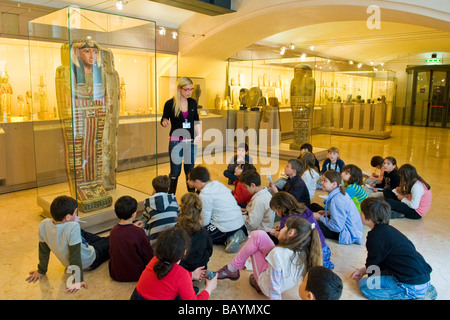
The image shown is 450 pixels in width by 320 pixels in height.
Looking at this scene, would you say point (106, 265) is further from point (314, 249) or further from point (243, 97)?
point (243, 97)

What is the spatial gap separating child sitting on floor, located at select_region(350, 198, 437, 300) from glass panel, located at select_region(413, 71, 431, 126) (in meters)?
15.6

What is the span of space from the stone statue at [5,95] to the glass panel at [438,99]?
634 inches

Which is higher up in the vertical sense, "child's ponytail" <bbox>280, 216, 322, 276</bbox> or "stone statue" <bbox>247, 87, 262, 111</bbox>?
"stone statue" <bbox>247, 87, 262, 111</bbox>

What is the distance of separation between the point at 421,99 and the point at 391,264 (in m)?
16.0

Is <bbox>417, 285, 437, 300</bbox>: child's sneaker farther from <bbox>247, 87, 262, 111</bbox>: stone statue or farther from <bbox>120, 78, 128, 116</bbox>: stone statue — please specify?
<bbox>247, 87, 262, 111</bbox>: stone statue

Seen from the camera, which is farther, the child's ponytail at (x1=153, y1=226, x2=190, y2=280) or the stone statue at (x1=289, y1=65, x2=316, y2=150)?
the stone statue at (x1=289, y1=65, x2=316, y2=150)

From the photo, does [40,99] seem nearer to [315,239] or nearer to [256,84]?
[315,239]

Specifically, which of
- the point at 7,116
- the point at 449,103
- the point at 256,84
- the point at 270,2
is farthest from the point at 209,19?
the point at 449,103

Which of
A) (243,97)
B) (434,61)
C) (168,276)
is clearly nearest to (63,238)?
(168,276)

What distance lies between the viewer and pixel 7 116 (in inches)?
225

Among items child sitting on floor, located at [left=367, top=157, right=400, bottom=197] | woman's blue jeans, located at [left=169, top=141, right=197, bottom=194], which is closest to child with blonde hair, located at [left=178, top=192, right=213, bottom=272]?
woman's blue jeans, located at [left=169, top=141, right=197, bottom=194]

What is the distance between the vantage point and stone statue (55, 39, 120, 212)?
376cm

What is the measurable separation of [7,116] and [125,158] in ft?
7.84

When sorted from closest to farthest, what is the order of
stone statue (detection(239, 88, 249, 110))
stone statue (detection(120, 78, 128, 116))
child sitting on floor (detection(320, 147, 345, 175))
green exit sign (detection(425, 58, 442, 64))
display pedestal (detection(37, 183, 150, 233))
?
display pedestal (detection(37, 183, 150, 233))
stone statue (detection(120, 78, 128, 116))
child sitting on floor (detection(320, 147, 345, 175))
stone statue (detection(239, 88, 249, 110))
green exit sign (detection(425, 58, 442, 64))
